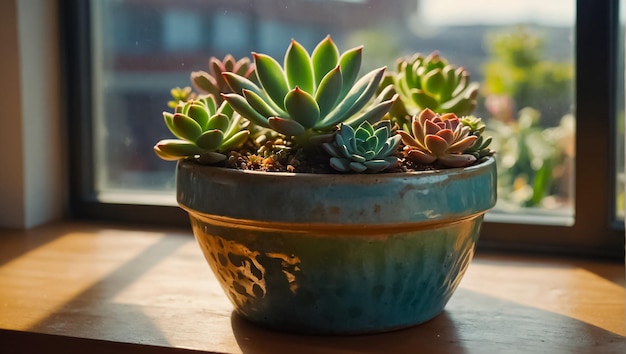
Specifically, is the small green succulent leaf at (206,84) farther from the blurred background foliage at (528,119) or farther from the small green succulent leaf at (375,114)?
the blurred background foliage at (528,119)

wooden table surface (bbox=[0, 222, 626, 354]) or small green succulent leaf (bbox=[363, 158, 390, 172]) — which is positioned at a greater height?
small green succulent leaf (bbox=[363, 158, 390, 172])

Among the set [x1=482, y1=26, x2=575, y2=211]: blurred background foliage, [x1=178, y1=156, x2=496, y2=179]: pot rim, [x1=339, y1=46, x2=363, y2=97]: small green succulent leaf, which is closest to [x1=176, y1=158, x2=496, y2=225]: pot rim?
[x1=178, y1=156, x2=496, y2=179]: pot rim

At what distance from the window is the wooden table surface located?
124 millimetres

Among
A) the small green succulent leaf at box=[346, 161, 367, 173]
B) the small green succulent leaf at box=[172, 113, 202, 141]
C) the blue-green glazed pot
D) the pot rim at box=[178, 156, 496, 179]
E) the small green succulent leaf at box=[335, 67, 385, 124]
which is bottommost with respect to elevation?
the blue-green glazed pot

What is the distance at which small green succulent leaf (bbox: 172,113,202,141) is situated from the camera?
774mm

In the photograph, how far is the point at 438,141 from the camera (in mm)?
761

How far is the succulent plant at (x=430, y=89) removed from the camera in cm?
92

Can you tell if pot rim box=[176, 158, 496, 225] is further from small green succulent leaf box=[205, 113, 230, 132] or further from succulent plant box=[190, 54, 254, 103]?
succulent plant box=[190, 54, 254, 103]

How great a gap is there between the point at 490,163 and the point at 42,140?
2.66 ft

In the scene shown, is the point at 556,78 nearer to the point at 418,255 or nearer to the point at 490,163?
the point at 490,163

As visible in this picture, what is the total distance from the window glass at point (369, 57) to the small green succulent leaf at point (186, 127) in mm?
530

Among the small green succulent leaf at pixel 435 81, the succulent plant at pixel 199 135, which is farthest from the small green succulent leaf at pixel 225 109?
the small green succulent leaf at pixel 435 81

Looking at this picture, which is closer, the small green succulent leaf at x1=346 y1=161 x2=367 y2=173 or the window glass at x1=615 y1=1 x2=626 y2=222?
the small green succulent leaf at x1=346 y1=161 x2=367 y2=173

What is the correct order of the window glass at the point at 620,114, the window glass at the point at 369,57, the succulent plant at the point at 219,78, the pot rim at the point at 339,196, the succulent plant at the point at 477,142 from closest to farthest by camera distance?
1. the pot rim at the point at 339,196
2. the succulent plant at the point at 477,142
3. the succulent plant at the point at 219,78
4. the window glass at the point at 620,114
5. the window glass at the point at 369,57
